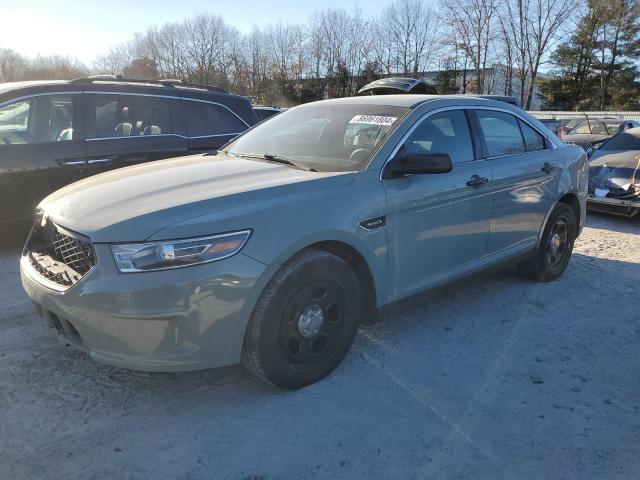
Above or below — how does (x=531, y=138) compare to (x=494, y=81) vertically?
below

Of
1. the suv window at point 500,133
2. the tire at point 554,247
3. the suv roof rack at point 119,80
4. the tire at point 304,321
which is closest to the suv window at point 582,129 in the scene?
the tire at point 554,247

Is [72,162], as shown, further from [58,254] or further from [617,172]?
[617,172]

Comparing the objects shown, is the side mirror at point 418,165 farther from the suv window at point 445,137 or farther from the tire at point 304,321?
the tire at point 304,321

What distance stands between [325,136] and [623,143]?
7819 millimetres

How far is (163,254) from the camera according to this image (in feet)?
8.25

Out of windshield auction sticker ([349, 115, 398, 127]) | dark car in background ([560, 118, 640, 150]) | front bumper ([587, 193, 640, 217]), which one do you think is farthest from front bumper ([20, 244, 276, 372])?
dark car in background ([560, 118, 640, 150])

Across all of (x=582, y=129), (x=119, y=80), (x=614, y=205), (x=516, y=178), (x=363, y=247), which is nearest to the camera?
(x=363, y=247)

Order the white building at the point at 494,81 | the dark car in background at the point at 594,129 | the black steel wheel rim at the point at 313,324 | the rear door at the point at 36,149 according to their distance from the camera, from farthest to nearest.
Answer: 1. the white building at the point at 494,81
2. the dark car in background at the point at 594,129
3. the rear door at the point at 36,149
4. the black steel wheel rim at the point at 313,324

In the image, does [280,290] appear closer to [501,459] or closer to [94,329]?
[94,329]

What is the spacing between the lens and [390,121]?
3.60 metres

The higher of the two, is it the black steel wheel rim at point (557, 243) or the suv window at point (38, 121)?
the suv window at point (38, 121)

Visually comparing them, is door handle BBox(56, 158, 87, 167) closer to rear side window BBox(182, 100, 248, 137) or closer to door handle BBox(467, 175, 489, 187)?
rear side window BBox(182, 100, 248, 137)

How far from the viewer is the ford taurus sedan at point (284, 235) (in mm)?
2535

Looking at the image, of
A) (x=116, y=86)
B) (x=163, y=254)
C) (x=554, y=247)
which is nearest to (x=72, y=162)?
(x=116, y=86)
